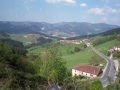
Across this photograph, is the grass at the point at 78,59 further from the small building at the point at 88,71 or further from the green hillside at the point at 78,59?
the small building at the point at 88,71

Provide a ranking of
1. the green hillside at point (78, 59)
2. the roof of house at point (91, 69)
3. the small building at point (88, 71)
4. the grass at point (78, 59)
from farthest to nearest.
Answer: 1. the green hillside at point (78, 59)
2. the grass at point (78, 59)
3. the roof of house at point (91, 69)
4. the small building at point (88, 71)

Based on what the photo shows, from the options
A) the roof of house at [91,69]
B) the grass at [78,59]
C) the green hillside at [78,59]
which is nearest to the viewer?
the roof of house at [91,69]

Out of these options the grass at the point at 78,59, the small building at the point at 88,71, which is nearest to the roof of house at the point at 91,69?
the small building at the point at 88,71

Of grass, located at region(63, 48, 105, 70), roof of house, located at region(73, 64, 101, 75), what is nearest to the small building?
roof of house, located at region(73, 64, 101, 75)

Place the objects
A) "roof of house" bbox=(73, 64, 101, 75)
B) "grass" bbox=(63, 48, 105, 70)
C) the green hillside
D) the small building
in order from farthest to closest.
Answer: the green hillside
"grass" bbox=(63, 48, 105, 70)
"roof of house" bbox=(73, 64, 101, 75)
the small building

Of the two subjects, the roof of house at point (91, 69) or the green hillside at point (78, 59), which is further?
the green hillside at point (78, 59)

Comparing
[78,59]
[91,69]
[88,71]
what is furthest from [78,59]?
[91,69]

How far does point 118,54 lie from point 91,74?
3234 cm

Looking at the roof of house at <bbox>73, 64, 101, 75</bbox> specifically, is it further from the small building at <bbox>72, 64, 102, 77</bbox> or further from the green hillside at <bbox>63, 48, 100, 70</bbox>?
the green hillside at <bbox>63, 48, 100, 70</bbox>

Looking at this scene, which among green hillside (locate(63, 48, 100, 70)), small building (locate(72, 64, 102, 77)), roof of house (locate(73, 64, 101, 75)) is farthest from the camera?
green hillside (locate(63, 48, 100, 70))

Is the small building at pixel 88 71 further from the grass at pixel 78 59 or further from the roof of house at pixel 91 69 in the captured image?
the grass at pixel 78 59

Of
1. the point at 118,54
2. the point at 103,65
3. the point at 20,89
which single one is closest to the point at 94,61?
the point at 103,65

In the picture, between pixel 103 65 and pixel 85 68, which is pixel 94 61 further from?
pixel 85 68

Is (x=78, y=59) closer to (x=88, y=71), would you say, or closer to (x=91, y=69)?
(x=88, y=71)
